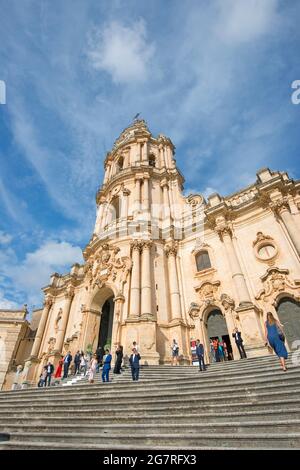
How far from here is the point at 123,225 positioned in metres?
20.8

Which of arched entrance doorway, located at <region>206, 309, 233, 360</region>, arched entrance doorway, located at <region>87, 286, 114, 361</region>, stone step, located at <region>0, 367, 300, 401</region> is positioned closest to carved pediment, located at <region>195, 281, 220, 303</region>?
arched entrance doorway, located at <region>206, 309, 233, 360</region>

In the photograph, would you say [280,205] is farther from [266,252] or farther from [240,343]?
[240,343]

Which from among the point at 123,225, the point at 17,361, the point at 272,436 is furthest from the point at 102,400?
the point at 17,361

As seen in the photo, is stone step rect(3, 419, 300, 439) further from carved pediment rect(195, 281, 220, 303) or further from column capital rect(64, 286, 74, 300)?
column capital rect(64, 286, 74, 300)

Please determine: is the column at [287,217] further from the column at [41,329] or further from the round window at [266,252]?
the column at [41,329]

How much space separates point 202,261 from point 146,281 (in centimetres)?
455

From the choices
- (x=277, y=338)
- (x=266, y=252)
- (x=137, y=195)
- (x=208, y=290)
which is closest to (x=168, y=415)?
(x=277, y=338)

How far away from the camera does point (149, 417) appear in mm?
5613

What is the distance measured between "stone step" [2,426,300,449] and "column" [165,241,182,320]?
11.6 m

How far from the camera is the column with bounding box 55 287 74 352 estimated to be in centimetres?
2152

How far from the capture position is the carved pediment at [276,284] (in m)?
13.7
